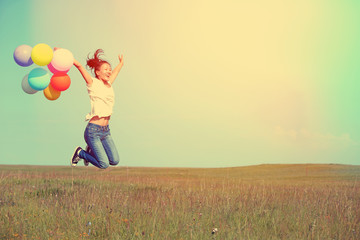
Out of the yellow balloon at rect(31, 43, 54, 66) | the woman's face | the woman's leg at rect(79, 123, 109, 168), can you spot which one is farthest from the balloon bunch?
the woman's leg at rect(79, 123, 109, 168)

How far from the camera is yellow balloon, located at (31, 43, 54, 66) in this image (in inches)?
306

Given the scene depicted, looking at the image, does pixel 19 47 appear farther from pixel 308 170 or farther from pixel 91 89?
pixel 308 170

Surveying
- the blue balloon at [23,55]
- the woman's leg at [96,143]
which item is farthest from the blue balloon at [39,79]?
the woman's leg at [96,143]

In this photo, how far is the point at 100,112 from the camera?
310 inches

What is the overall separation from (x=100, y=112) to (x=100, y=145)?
723mm

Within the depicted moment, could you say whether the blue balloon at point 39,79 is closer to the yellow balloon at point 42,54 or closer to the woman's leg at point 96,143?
the yellow balloon at point 42,54

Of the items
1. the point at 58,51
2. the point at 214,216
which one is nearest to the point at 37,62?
the point at 58,51

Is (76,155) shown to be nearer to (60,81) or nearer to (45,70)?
(60,81)

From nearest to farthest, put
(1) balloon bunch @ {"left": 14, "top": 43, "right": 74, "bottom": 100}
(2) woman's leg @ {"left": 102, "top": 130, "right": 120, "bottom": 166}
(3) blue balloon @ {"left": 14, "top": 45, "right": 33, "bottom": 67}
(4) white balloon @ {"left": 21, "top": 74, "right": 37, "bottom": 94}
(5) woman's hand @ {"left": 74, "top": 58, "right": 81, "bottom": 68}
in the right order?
(1) balloon bunch @ {"left": 14, "top": 43, "right": 74, "bottom": 100}, (5) woman's hand @ {"left": 74, "top": 58, "right": 81, "bottom": 68}, (3) blue balloon @ {"left": 14, "top": 45, "right": 33, "bottom": 67}, (2) woman's leg @ {"left": 102, "top": 130, "right": 120, "bottom": 166}, (4) white balloon @ {"left": 21, "top": 74, "right": 37, "bottom": 94}

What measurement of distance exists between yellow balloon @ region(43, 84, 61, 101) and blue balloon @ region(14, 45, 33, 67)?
0.71m

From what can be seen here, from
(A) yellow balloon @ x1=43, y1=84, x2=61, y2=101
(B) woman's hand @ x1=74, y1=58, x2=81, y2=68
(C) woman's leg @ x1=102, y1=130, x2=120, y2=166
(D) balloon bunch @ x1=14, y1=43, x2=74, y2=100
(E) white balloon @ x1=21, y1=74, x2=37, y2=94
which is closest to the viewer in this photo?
(D) balloon bunch @ x1=14, y1=43, x2=74, y2=100

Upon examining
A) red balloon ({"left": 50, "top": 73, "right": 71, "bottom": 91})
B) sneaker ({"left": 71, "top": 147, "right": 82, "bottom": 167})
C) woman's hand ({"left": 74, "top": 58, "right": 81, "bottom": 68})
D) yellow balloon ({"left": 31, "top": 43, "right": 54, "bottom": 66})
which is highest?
yellow balloon ({"left": 31, "top": 43, "right": 54, "bottom": 66})

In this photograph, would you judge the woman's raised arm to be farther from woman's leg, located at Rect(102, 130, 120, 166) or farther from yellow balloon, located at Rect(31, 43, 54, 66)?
woman's leg, located at Rect(102, 130, 120, 166)

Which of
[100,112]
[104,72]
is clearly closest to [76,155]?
[100,112]
